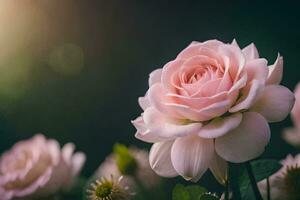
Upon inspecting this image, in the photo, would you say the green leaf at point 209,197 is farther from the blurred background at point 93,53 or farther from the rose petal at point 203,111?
the blurred background at point 93,53

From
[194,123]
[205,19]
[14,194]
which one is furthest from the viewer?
[205,19]

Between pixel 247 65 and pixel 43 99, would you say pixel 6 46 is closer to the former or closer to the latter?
pixel 43 99

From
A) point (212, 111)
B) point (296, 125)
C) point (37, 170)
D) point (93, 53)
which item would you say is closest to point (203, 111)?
point (212, 111)

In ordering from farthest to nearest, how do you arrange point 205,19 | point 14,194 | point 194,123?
point 205,19, point 14,194, point 194,123

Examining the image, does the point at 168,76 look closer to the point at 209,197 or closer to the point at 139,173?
the point at 209,197

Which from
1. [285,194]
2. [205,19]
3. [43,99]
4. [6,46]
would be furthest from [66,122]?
[285,194]

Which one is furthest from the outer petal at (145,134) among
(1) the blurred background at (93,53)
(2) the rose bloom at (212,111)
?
(1) the blurred background at (93,53)
